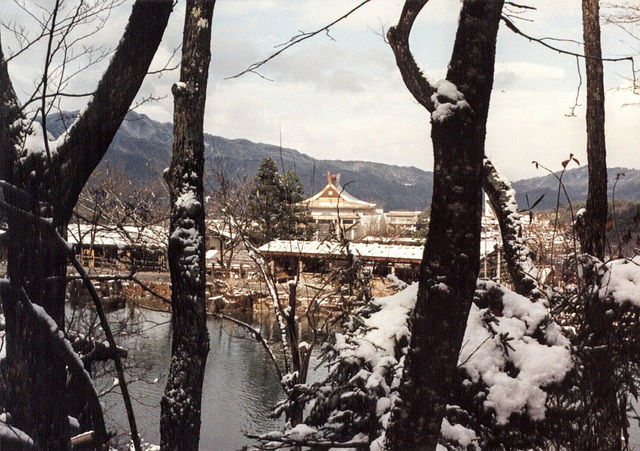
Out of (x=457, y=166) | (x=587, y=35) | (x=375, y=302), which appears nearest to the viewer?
(x=457, y=166)

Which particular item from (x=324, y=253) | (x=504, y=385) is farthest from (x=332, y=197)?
(x=504, y=385)

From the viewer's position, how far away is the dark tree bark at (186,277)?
115 inches

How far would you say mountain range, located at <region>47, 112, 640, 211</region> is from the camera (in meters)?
4.13

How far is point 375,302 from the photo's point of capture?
2855 millimetres

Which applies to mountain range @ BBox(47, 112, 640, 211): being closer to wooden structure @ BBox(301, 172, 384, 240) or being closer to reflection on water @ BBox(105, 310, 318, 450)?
wooden structure @ BBox(301, 172, 384, 240)

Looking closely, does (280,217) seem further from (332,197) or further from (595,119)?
(595,119)

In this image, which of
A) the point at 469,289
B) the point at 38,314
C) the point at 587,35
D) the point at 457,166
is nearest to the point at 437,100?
the point at 457,166

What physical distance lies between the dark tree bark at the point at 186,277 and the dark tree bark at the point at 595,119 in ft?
9.38

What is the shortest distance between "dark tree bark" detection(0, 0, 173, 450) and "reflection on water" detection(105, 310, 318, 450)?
5197mm

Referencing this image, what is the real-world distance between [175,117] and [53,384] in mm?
1473

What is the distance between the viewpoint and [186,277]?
116 inches

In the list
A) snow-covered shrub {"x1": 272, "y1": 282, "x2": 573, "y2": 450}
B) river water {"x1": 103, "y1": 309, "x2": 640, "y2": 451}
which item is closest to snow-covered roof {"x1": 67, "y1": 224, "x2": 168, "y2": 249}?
river water {"x1": 103, "y1": 309, "x2": 640, "y2": 451}

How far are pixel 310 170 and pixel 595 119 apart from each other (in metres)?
2.36

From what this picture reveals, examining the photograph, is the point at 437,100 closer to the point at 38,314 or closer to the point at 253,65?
the point at 253,65
